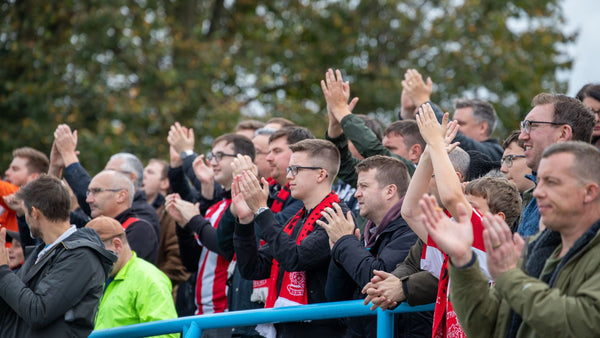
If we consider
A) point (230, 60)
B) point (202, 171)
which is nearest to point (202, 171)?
point (202, 171)

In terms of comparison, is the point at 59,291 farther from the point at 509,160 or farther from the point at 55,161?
the point at 509,160

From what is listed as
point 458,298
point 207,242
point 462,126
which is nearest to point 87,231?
point 207,242

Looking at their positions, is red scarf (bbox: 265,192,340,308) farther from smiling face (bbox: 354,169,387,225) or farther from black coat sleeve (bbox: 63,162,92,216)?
black coat sleeve (bbox: 63,162,92,216)

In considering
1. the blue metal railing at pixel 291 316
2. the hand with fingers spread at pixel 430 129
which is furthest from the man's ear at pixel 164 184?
the hand with fingers spread at pixel 430 129

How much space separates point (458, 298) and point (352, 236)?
5.33ft

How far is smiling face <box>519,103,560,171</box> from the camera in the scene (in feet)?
14.3

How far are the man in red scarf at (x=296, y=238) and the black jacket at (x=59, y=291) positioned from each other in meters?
1.00

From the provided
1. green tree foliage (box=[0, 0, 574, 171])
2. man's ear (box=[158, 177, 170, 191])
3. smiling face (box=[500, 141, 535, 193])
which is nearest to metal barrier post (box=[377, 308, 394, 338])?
smiling face (box=[500, 141, 535, 193])

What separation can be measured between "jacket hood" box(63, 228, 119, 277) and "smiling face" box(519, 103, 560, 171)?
2.85 meters

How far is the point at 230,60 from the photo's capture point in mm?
16656

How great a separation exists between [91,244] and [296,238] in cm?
139

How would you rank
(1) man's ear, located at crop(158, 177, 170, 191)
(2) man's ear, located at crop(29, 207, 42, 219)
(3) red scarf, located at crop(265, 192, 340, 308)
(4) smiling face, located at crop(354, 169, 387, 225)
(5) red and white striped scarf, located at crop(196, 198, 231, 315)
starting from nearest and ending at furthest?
(4) smiling face, located at crop(354, 169, 387, 225) < (3) red scarf, located at crop(265, 192, 340, 308) < (2) man's ear, located at crop(29, 207, 42, 219) < (5) red and white striped scarf, located at crop(196, 198, 231, 315) < (1) man's ear, located at crop(158, 177, 170, 191)

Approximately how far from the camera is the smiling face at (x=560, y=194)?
341 cm

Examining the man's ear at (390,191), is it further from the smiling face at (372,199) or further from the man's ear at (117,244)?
the man's ear at (117,244)
